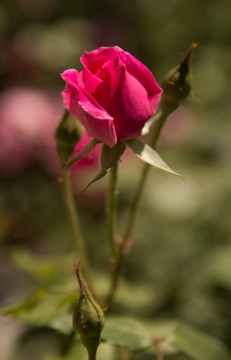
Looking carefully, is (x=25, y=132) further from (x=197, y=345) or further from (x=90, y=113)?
(x=90, y=113)

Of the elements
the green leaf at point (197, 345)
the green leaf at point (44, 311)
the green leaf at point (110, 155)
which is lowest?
the green leaf at point (197, 345)

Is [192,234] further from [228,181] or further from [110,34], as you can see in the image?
[110,34]

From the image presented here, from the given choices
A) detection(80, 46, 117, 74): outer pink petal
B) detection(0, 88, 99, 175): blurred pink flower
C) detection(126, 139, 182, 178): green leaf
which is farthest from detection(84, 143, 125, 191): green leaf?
detection(0, 88, 99, 175): blurred pink flower

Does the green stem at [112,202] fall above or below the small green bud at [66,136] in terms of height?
below

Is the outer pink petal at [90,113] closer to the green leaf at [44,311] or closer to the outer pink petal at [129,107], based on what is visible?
the outer pink petal at [129,107]

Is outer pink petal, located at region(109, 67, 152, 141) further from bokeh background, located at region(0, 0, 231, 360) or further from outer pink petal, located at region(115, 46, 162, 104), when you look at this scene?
bokeh background, located at region(0, 0, 231, 360)

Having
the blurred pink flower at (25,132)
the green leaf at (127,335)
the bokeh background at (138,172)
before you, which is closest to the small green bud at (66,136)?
the green leaf at (127,335)
